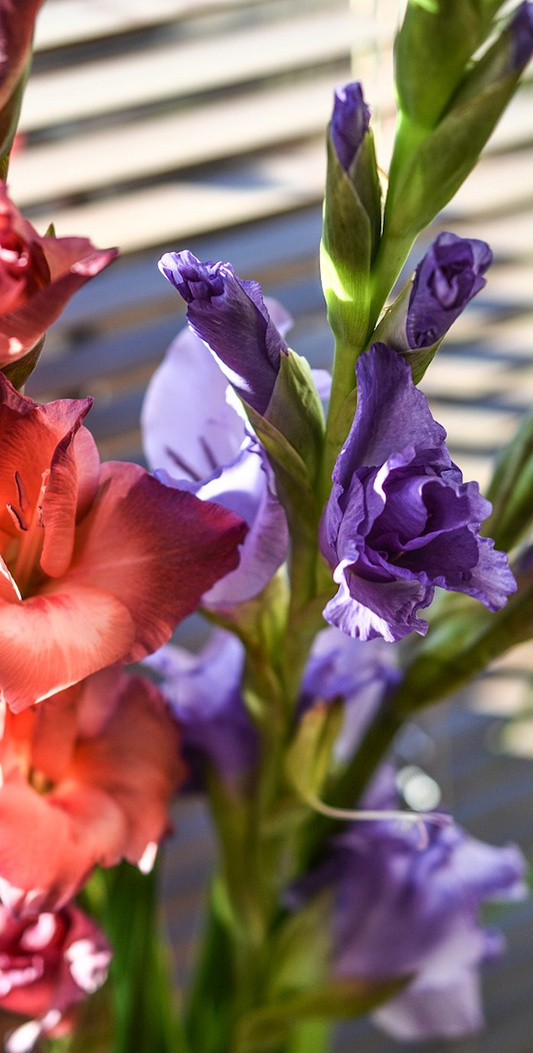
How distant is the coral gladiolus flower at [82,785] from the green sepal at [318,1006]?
0.16 m

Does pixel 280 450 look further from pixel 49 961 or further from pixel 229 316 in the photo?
pixel 49 961

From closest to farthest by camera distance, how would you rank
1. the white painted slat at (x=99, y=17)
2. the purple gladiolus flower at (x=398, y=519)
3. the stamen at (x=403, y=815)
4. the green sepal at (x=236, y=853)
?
the purple gladiolus flower at (x=398, y=519), the stamen at (x=403, y=815), the green sepal at (x=236, y=853), the white painted slat at (x=99, y=17)

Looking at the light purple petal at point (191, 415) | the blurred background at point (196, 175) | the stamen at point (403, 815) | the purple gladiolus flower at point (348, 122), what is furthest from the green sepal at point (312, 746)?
the blurred background at point (196, 175)

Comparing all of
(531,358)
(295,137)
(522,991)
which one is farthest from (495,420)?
(522,991)

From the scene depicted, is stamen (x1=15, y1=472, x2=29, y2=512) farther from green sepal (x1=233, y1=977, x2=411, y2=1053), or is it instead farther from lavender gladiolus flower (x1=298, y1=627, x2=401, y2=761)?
green sepal (x1=233, y1=977, x2=411, y2=1053)

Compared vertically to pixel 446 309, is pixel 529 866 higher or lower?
lower

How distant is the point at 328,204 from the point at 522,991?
3.70 feet

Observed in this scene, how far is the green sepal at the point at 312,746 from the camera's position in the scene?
458 mm

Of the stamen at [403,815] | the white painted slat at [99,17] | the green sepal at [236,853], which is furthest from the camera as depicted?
Result: the white painted slat at [99,17]

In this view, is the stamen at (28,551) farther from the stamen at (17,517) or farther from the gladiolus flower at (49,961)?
the gladiolus flower at (49,961)

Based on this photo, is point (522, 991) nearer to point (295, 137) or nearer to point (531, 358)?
point (531, 358)

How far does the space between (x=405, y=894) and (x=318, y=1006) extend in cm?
7

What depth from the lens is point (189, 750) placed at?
53cm

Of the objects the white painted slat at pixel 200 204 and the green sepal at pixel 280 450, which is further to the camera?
the white painted slat at pixel 200 204
